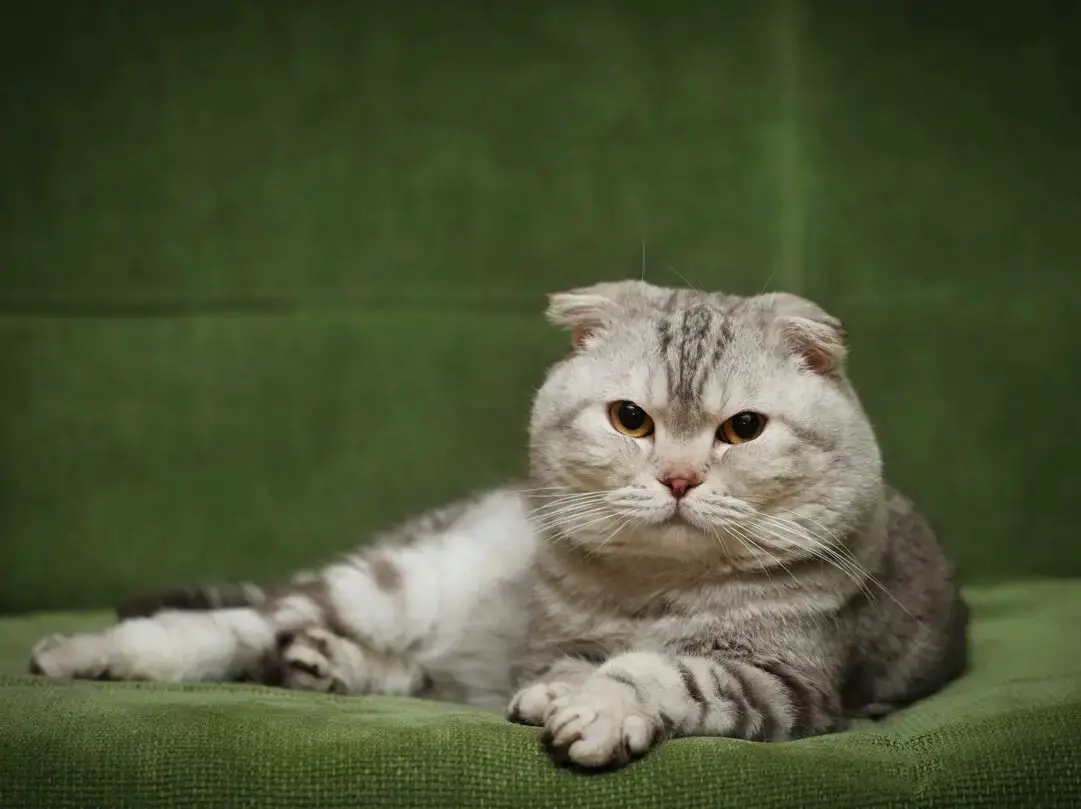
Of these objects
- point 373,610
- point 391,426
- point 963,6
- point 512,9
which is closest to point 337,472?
point 391,426

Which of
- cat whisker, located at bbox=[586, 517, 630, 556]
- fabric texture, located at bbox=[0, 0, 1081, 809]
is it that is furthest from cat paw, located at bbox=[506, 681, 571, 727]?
fabric texture, located at bbox=[0, 0, 1081, 809]

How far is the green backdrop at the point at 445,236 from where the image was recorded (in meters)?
2.27

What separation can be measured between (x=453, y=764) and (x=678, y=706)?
26cm

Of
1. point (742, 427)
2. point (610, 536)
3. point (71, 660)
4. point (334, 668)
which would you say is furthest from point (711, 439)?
point (71, 660)

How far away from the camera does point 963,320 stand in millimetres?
2355

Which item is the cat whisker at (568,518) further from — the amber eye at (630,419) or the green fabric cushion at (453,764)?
the green fabric cushion at (453,764)

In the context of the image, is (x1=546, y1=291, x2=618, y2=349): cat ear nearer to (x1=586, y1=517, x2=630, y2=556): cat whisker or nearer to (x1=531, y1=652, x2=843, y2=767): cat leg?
(x1=586, y1=517, x2=630, y2=556): cat whisker

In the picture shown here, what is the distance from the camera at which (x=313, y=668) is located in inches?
65.5

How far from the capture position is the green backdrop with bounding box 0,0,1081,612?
7.45 ft

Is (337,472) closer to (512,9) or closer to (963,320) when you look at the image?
(512,9)

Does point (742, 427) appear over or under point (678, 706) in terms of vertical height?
over

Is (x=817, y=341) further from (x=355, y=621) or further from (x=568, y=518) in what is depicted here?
(x=355, y=621)

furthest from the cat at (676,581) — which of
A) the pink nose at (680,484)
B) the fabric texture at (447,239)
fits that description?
the fabric texture at (447,239)

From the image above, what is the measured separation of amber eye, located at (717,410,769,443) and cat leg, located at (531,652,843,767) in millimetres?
273
